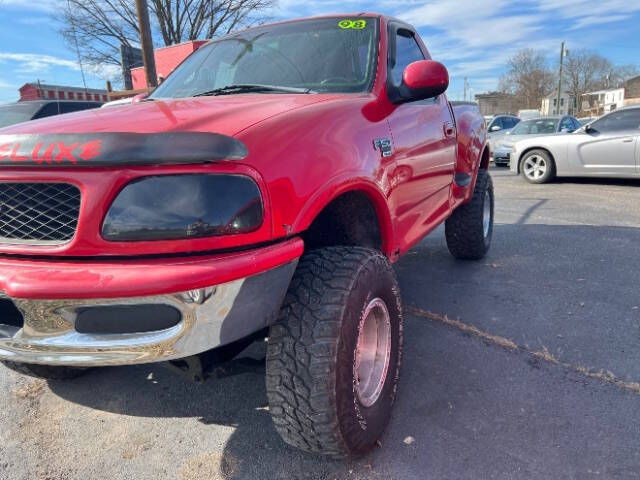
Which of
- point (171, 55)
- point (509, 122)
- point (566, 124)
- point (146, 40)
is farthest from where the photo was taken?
point (171, 55)

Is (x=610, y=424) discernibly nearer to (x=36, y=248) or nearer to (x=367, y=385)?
(x=367, y=385)

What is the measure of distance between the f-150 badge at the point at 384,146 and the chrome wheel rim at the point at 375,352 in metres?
0.69

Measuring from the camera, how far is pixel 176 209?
1.42 metres

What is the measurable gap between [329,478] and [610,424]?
123 centimetres

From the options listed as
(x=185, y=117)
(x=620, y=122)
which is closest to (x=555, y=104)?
(x=620, y=122)

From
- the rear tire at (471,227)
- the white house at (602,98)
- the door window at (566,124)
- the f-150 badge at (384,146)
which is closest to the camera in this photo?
the f-150 badge at (384,146)

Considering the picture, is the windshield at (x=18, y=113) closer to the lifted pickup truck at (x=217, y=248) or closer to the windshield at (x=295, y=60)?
the windshield at (x=295, y=60)

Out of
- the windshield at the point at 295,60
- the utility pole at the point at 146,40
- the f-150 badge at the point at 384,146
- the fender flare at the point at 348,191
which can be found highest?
the utility pole at the point at 146,40

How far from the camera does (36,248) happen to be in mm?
1506

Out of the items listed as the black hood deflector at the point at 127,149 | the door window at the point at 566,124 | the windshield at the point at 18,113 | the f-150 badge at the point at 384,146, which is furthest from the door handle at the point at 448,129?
the door window at the point at 566,124

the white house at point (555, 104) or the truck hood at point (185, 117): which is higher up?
the white house at point (555, 104)

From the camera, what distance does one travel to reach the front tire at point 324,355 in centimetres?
163

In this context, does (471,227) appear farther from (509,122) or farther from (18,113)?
(509,122)

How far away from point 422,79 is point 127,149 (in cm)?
151
